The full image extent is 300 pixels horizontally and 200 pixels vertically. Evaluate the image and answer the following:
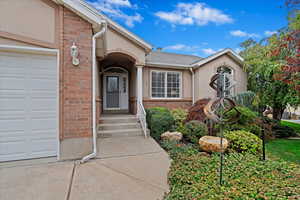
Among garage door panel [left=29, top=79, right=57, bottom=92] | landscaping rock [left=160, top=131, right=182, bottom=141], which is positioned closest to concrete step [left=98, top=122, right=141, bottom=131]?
landscaping rock [left=160, top=131, right=182, bottom=141]

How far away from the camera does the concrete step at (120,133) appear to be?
586 cm

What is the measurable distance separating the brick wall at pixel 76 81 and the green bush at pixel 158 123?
301 centimetres

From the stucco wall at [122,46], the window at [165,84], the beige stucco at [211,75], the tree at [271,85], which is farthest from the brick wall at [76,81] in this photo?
the tree at [271,85]

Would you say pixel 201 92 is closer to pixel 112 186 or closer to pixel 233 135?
pixel 233 135

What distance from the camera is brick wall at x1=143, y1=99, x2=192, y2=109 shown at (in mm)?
8905

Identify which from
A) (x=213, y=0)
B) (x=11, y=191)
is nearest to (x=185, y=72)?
(x=213, y=0)

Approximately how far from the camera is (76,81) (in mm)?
4020

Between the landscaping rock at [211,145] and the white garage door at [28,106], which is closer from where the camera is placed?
the white garage door at [28,106]

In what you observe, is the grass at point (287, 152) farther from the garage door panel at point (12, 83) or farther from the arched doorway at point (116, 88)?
the garage door panel at point (12, 83)

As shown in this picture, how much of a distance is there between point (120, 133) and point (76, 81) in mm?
2915

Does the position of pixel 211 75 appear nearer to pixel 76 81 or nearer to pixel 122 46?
pixel 122 46

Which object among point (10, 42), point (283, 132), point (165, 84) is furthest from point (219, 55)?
point (10, 42)

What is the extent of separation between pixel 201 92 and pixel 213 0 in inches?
212

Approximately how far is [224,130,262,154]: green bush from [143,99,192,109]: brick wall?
4.40 meters
